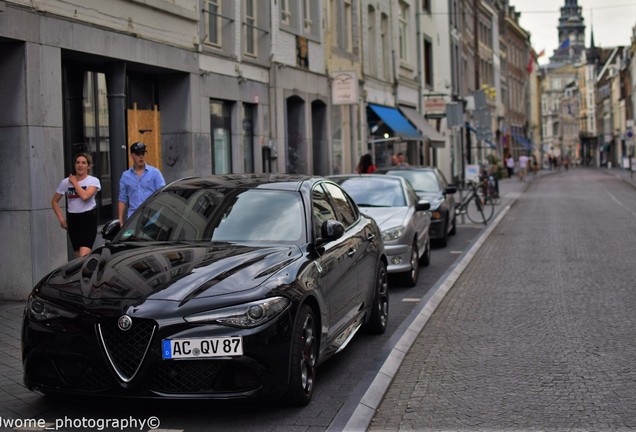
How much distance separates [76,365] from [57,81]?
6.97 m

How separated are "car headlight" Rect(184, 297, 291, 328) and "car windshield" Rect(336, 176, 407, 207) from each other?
316 inches

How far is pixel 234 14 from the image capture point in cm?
1877

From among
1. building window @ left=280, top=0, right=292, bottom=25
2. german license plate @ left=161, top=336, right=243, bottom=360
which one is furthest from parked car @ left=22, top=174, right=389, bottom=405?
building window @ left=280, top=0, right=292, bottom=25

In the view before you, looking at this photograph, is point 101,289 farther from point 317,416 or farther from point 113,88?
point 113,88

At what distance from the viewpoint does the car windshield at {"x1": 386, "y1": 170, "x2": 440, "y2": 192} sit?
18.2 m

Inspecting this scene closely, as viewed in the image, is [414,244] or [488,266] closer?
[414,244]

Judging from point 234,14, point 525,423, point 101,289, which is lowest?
point 525,423

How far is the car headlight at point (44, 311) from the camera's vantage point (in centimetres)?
552

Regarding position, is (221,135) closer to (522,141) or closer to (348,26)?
(348,26)

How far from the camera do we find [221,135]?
733 inches

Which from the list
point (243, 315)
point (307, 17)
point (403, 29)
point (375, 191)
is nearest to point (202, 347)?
point (243, 315)

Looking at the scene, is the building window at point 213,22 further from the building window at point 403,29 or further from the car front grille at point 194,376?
the building window at point 403,29

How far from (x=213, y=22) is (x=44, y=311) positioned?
1324 cm

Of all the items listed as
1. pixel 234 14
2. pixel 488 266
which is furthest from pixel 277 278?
pixel 234 14
